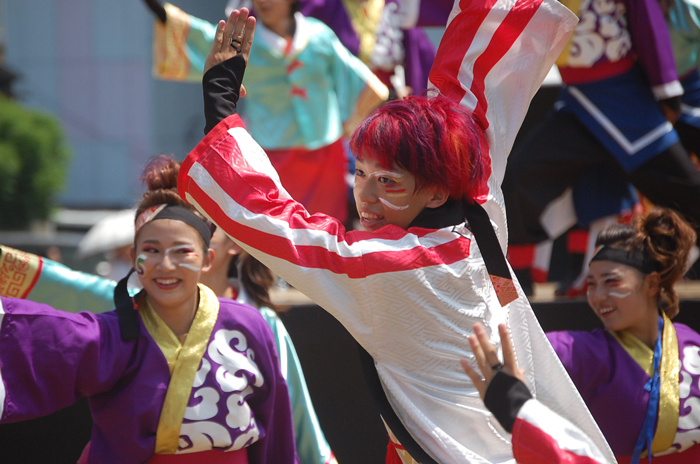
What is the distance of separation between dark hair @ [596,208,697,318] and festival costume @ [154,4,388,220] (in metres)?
1.48

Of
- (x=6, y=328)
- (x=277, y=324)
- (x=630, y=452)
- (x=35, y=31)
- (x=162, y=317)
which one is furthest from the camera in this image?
(x=35, y=31)

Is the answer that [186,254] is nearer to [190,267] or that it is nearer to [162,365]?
[190,267]

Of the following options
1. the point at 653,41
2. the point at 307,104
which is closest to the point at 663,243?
the point at 653,41

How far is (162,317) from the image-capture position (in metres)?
1.67

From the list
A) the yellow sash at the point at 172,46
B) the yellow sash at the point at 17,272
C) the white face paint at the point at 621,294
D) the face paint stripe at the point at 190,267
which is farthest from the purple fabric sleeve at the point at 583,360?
the yellow sash at the point at 172,46

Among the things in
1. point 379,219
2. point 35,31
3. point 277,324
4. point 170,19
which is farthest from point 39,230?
point 379,219

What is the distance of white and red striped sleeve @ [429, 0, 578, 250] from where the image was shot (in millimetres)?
1570

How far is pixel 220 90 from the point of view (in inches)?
53.7

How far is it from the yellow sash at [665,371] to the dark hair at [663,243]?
9 centimetres

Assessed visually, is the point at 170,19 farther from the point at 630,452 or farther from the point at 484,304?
the point at 630,452

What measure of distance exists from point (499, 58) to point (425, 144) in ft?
1.31

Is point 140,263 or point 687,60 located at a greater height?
point 687,60

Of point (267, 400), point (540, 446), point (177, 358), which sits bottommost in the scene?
point (267, 400)

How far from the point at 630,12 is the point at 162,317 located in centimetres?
181
